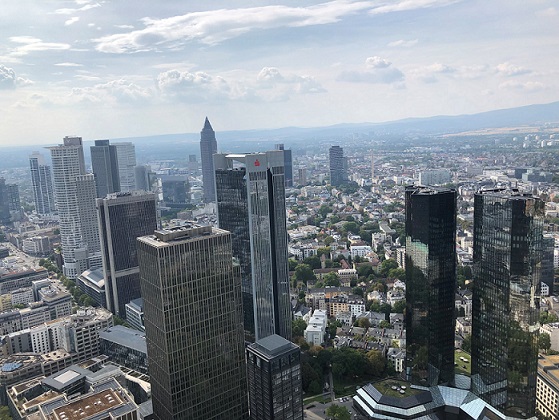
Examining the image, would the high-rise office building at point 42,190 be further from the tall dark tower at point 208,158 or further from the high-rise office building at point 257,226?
the high-rise office building at point 257,226

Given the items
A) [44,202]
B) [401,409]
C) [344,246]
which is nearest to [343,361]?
[401,409]

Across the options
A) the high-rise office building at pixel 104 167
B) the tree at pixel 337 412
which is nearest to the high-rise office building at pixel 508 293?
the tree at pixel 337 412

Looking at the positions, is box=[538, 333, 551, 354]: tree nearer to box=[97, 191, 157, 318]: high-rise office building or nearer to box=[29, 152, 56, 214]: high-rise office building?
box=[97, 191, 157, 318]: high-rise office building

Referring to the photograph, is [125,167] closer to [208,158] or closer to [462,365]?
[208,158]

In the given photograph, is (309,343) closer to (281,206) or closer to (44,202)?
(281,206)

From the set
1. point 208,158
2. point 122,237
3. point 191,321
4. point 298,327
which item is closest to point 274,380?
point 191,321

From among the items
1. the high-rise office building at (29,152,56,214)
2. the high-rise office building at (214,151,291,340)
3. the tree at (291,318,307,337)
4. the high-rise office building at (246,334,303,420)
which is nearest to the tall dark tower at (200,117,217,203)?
the high-rise office building at (29,152,56,214)
